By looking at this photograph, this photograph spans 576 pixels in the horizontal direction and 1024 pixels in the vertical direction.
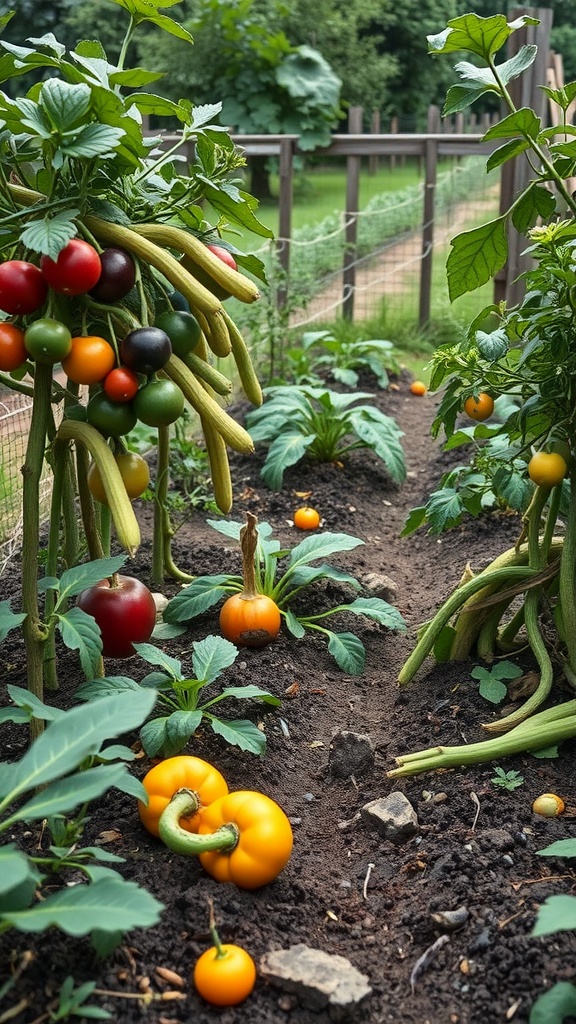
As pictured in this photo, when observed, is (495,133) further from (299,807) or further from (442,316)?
(442,316)

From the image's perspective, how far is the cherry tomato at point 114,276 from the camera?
206cm

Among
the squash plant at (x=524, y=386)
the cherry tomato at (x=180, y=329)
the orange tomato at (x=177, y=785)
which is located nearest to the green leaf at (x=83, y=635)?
the orange tomato at (x=177, y=785)

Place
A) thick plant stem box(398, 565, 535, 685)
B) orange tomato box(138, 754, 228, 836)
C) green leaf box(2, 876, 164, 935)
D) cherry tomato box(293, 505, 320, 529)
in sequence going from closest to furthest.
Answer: green leaf box(2, 876, 164, 935)
orange tomato box(138, 754, 228, 836)
thick plant stem box(398, 565, 535, 685)
cherry tomato box(293, 505, 320, 529)

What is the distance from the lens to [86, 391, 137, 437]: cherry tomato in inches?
80.9

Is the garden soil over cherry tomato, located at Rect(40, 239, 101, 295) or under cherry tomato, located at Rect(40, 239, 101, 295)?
under

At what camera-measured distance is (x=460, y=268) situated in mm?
2592

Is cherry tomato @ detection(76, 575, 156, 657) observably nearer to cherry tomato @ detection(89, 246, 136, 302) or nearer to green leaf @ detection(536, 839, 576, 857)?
cherry tomato @ detection(89, 246, 136, 302)

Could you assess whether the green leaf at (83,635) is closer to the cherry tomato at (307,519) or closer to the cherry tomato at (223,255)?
the cherry tomato at (223,255)

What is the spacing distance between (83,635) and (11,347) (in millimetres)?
607

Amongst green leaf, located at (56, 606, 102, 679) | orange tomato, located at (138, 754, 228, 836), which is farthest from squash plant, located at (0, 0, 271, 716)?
orange tomato, located at (138, 754, 228, 836)

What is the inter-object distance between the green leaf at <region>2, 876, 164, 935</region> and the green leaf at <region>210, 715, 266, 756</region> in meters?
0.75

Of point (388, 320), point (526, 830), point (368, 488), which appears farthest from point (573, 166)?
point (388, 320)

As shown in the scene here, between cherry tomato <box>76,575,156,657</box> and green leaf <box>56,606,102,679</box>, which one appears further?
cherry tomato <box>76,575,156,657</box>

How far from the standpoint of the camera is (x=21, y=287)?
6.47 ft
